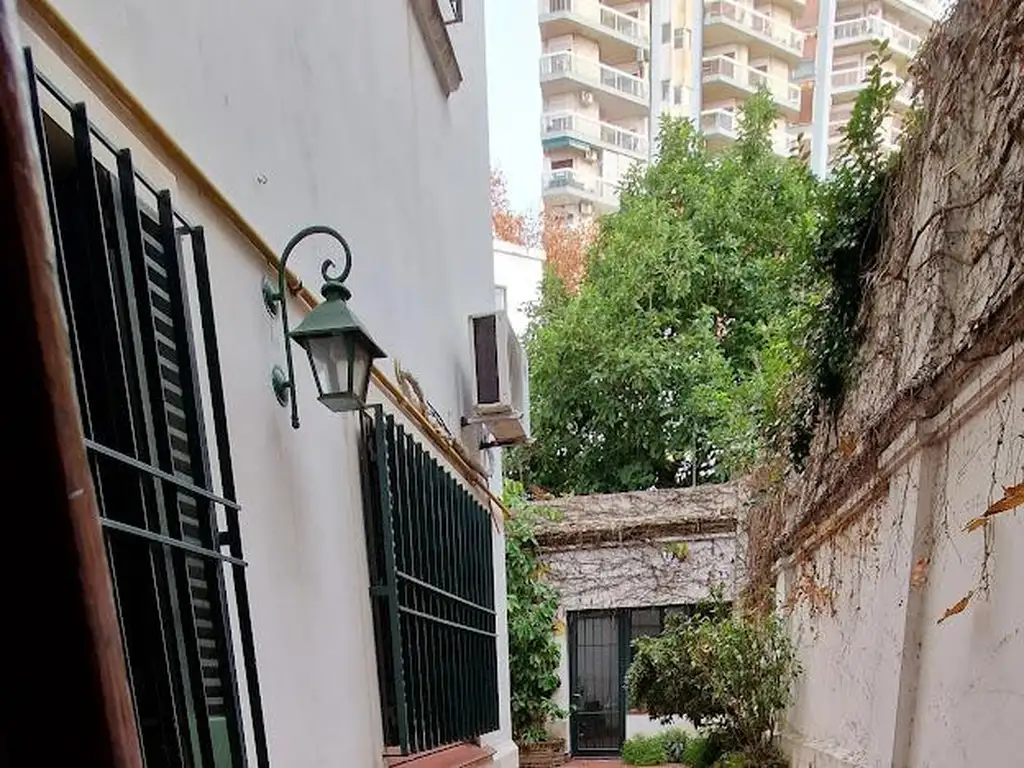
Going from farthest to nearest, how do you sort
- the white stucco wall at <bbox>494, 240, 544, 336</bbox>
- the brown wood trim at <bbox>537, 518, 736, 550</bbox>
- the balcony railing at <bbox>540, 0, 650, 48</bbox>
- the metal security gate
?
1. the balcony railing at <bbox>540, 0, 650, 48</bbox>
2. the white stucco wall at <bbox>494, 240, 544, 336</bbox>
3. the metal security gate
4. the brown wood trim at <bbox>537, 518, 736, 550</bbox>

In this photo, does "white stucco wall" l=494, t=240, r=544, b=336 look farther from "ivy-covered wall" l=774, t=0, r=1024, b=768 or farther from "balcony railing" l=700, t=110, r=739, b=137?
"balcony railing" l=700, t=110, r=739, b=137

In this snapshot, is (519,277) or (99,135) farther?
(519,277)

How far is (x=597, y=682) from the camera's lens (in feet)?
33.0

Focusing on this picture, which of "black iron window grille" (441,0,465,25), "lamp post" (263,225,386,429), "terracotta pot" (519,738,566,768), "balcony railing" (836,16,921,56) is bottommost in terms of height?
"terracotta pot" (519,738,566,768)

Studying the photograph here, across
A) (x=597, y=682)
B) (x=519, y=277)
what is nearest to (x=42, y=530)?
(x=597, y=682)

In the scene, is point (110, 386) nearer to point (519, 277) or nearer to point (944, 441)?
point (944, 441)

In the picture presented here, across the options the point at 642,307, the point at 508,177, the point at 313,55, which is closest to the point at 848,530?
the point at 313,55

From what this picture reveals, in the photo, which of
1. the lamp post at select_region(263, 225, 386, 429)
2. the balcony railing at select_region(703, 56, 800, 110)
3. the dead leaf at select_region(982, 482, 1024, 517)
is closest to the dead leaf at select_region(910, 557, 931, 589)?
the dead leaf at select_region(982, 482, 1024, 517)

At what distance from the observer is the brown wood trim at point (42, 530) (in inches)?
15.2

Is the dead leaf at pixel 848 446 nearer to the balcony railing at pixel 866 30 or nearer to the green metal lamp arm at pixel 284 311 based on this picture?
the green metal lamp arm at pixel 284 311

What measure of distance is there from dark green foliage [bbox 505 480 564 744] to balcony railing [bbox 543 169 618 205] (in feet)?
47.2

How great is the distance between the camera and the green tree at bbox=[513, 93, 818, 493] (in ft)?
37.3

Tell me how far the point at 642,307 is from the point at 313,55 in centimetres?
1001

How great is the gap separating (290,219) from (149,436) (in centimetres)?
102
